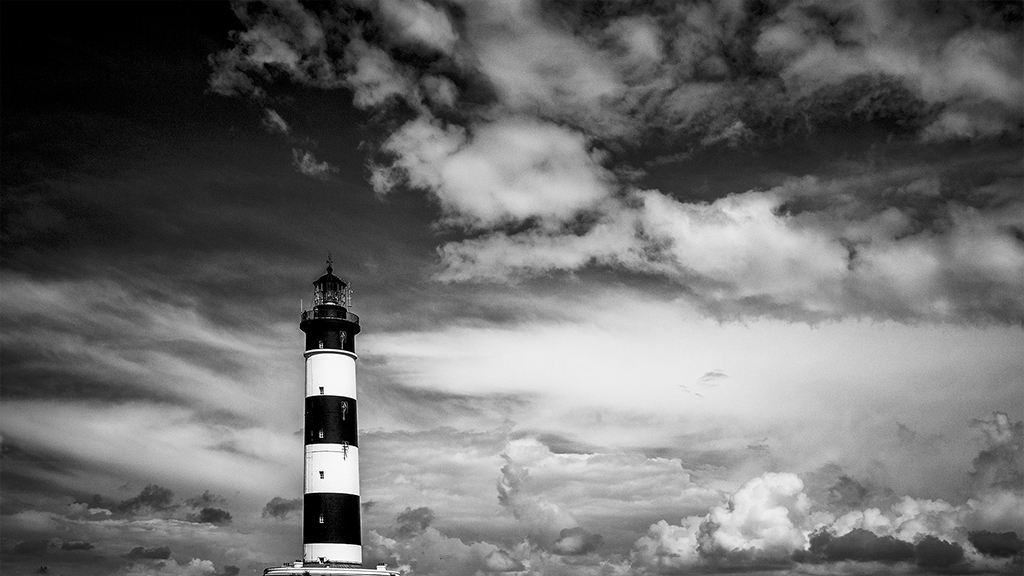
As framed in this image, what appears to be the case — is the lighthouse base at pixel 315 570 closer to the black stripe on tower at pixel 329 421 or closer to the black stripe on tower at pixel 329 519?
the black stripe on tower at pixel 329 519

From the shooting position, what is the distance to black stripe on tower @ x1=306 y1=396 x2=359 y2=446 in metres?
76.6

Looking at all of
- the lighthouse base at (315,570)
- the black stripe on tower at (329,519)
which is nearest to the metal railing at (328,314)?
the black stripe on tower at (329,519)

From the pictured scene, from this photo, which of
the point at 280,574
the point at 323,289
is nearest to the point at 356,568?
the point at 280,574

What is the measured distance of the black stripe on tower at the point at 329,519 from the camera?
74.9 meters

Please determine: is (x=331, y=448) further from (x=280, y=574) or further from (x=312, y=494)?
(x=280, y=574)

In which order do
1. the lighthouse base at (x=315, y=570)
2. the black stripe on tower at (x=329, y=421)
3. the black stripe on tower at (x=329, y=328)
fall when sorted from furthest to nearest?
the black stripe on tower at (x=329, y=328) < the black stripe on tower at (x=329, y=421) < the lighthouse base at (x=315, y=570)

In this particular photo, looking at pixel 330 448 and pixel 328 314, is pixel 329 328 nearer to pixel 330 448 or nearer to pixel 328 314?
pixel 328 314

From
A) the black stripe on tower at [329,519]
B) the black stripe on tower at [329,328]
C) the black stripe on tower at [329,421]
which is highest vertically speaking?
the black stripe on tower at [329,328]

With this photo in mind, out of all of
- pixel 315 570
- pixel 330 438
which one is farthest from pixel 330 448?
pixel 315 570

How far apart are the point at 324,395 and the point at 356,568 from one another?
1226 centimetres

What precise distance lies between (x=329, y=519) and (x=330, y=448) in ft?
16.1

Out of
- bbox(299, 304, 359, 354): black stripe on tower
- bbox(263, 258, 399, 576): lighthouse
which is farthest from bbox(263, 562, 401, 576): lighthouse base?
bbox(299, 304, 359, 354): black stripe on tower

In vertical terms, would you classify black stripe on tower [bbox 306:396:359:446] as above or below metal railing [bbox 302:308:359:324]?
below

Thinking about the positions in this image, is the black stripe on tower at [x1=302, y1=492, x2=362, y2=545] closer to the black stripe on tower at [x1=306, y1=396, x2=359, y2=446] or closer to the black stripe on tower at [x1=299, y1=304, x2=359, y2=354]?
the black stripe on tower at [x1=306, y1=396, x2=359, y2=446]
